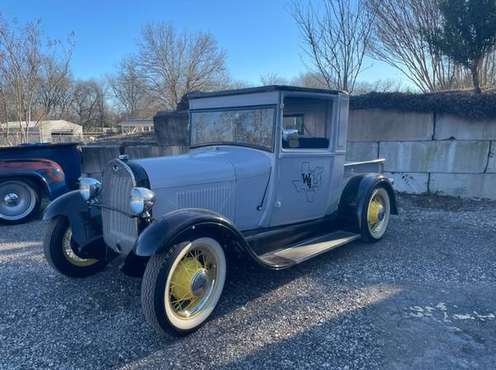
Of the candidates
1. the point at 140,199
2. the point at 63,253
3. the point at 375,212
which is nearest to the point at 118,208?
the point at 140,199

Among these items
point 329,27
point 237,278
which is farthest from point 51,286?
point 329,27

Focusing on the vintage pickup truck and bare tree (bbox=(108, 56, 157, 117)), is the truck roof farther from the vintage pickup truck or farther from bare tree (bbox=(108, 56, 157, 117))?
bare tree (bbox=(108, 56, 157, 117))

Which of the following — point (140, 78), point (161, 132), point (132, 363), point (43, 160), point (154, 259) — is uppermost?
point (140, 78)

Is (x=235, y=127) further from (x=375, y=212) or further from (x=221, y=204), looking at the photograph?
(x=375, y=212)

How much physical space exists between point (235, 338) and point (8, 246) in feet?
12.8

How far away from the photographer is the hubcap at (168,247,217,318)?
102 inches

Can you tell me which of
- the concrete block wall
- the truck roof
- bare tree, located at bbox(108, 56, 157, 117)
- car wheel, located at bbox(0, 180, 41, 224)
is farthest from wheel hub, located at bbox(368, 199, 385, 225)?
bare tree, located at bbox(108, 56, 157, 117)

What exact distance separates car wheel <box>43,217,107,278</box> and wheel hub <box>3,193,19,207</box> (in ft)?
10.4

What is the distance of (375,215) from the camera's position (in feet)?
14.9

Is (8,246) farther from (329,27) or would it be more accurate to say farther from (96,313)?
(329,27)

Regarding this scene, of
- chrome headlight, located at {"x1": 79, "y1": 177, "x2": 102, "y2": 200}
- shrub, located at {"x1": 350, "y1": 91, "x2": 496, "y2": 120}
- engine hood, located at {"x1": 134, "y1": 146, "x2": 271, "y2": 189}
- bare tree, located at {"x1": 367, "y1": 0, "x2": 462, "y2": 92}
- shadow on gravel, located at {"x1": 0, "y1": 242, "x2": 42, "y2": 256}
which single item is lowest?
shadow on gravel, located at {"x1": 0, "y1": 242, "x2": 42, "y2": 256}

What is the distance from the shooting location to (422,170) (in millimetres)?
7176

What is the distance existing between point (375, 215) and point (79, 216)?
3625mm

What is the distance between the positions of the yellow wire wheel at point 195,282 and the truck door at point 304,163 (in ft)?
3.36
